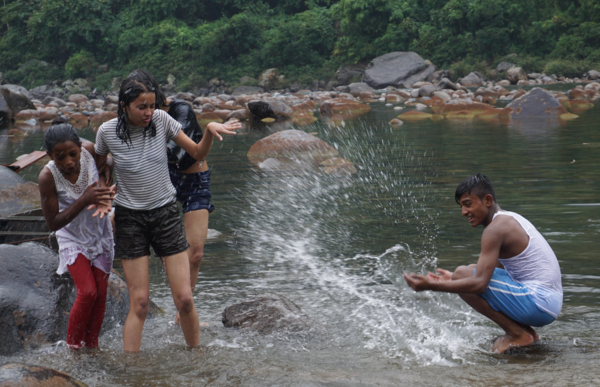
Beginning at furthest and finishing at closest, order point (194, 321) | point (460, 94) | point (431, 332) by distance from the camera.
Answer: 1. point (460, 94)
2. point (431, 332)
3. point (194, 321)

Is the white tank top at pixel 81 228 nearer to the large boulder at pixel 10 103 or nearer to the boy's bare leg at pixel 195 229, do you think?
the boy's bare leg at pixel 195 229

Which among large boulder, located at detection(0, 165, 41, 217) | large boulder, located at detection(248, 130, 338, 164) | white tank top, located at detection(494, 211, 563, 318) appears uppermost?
white tank top, located at detection(494, 211, 563, 318)

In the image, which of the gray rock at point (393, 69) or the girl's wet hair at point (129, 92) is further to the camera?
the gray rock at point (393, 69)

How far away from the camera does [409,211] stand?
313 inches

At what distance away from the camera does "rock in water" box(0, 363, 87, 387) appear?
301cm

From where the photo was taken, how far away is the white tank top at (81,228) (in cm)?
366

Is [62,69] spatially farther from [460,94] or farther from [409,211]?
[409,211]

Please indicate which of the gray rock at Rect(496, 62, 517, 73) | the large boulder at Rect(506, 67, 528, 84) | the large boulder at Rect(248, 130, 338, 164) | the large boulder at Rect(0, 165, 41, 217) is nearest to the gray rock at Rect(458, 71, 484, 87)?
the large boulder at Rect(506, 67, 528, 84)

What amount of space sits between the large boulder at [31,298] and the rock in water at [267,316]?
2.87 feet

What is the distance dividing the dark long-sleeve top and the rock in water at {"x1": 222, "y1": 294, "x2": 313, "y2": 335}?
1073mm

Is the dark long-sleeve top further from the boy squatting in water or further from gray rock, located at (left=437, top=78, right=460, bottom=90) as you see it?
gray rock, located at (left=437, top=78, right=460, bottom=90)

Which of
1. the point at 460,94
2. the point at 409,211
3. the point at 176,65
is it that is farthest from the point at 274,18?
the point at 409,211

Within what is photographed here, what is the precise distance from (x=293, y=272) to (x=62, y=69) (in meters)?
50.8

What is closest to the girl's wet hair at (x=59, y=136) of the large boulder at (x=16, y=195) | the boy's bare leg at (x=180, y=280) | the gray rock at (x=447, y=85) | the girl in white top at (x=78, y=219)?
the girl in white top at (x=78, y=219)
